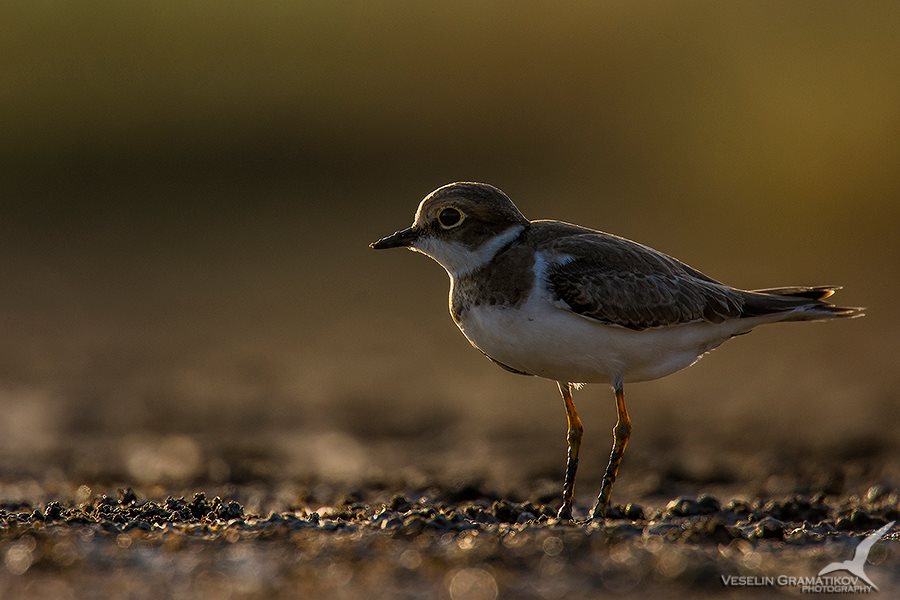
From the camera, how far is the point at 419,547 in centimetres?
609

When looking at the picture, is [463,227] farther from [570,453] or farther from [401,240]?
[570,453]

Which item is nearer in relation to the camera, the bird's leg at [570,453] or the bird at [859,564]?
the bird at [859,564]

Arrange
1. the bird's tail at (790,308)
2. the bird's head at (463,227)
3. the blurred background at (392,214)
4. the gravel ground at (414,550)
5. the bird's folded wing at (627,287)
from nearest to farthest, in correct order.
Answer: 1. the gravel ground at (414,550)
2. the bird's folded wing at (627,287)
3. the bird's head at (463,227)
4. the bird's tail at (790,308)
5. the blurred background at (392,214)

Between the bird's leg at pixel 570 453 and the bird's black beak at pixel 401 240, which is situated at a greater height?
the bird's black beak at pixel 401 240

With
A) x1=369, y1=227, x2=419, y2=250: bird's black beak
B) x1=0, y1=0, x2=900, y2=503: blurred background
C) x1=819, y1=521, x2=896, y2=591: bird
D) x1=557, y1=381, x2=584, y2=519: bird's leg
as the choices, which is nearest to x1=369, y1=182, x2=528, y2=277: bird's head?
x1=369, y1=227, x2=419, y2=250: bird's black beak

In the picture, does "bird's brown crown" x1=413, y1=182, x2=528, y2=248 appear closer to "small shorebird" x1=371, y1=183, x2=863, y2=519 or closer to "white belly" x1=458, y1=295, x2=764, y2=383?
"small shorebird" x1=371, y1=183, x2=863, y2=519

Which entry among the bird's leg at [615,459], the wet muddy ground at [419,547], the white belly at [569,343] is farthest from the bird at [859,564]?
the white belly at [569,343]

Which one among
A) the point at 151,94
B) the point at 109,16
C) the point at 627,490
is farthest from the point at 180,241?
the point at 627,490

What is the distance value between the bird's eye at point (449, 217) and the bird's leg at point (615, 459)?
1.25 metres

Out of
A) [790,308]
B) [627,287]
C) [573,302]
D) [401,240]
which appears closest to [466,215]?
[401,240]

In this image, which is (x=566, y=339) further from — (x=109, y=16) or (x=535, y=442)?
(x=109, y=16)

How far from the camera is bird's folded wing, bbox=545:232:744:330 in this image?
7.05 m

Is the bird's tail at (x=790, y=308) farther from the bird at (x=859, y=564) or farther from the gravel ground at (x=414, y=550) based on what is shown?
the bird at (x=859, y=564)

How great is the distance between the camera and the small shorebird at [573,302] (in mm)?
7008
